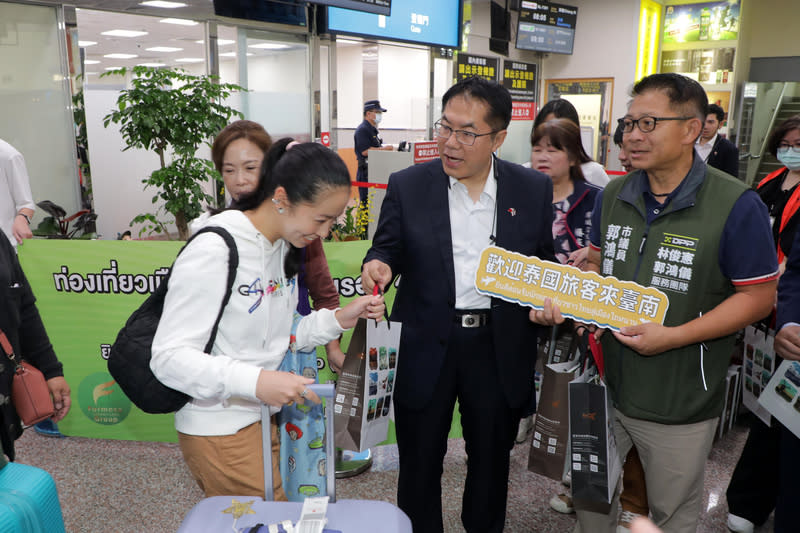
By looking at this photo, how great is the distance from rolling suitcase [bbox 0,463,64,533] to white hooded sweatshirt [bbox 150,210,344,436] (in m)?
0.30

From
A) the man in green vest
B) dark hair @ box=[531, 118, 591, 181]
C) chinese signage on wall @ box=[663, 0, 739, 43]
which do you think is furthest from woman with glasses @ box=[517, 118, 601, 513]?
chinese signage on wall @ box=[663, 0, 739, 43]

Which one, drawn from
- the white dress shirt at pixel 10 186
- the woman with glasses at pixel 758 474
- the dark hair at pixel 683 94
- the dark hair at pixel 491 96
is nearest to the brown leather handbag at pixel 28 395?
the dark hair at pixel 491 96

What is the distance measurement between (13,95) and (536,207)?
4.76 meters

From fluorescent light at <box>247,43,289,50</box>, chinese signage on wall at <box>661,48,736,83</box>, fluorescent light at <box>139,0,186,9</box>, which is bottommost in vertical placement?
fluorescent light at <box>247,43,289,50</box>

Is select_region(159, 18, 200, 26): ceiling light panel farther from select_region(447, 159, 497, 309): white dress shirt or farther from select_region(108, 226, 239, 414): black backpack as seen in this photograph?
select_region(108, 226, 239, 414): black backpack

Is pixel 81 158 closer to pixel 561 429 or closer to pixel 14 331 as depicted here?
pixel 14 331

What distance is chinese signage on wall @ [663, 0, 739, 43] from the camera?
11117 mm

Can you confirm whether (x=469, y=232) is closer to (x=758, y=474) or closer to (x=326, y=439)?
(x=326, y=439)

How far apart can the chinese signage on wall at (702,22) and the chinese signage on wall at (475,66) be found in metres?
4.73

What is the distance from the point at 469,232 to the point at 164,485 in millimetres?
1916

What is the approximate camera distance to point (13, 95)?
15.9 feet

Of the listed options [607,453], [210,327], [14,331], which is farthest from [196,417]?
[607,453]

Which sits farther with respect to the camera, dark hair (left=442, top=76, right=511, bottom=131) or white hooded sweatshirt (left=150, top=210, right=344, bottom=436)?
dark hair (left=442, top=76, right=511, bottom=131)

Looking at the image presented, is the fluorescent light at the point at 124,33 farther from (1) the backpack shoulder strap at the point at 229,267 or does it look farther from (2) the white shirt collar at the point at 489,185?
→ (1) the backpack shoulder strap at the point at 229,267
